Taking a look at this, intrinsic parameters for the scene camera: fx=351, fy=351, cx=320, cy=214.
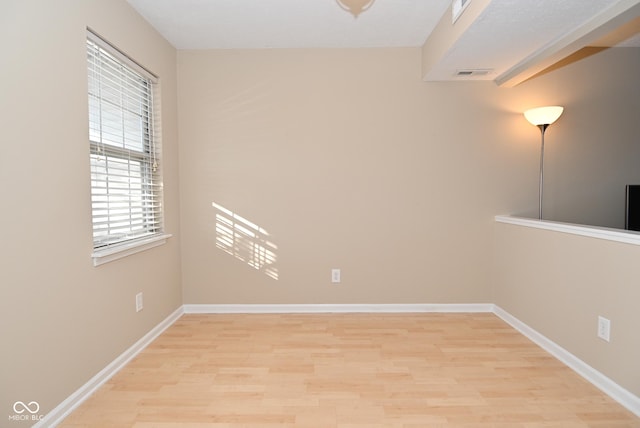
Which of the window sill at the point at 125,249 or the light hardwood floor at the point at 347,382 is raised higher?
the window sill at the point at 125,249

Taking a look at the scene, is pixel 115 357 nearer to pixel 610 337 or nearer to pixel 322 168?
pixel 322 168

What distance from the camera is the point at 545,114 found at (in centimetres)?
304

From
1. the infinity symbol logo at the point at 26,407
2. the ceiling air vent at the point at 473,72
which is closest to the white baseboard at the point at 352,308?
the infinity symbol logo at the point at 26,407

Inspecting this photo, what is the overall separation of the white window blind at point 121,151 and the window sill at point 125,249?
0.06m

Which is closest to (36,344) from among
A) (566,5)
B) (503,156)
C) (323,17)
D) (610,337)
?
(323,17)

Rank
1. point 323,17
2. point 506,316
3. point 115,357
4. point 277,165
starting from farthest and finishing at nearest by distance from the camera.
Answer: point 277,165 < point 506,316 < point 323,17 < point 115,357

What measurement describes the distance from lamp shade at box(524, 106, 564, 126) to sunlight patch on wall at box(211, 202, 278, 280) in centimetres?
262

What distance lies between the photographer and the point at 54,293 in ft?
5.85

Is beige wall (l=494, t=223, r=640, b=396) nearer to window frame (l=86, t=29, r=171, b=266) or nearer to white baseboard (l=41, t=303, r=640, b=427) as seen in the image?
white baseboard (l=41, t=303, r=640, b=427)

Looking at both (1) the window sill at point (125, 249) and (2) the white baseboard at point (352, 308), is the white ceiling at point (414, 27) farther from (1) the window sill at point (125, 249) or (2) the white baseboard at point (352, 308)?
(2) the white baseboard at point (352, 308)

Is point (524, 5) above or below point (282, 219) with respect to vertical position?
above

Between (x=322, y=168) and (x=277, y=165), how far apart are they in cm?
44

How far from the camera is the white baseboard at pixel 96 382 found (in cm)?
177

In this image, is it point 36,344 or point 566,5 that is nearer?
point 36,344
